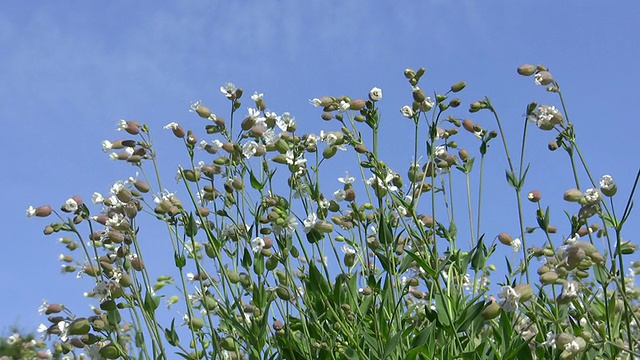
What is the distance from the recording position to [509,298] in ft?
7.76

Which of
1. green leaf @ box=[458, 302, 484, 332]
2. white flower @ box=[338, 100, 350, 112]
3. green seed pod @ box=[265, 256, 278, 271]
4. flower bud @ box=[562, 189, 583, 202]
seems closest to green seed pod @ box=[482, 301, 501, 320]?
green leaf @ box=[458, 302, 484, 332]

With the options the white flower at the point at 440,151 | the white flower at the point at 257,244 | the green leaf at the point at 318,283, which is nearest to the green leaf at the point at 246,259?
the white flower at the point at 257,244

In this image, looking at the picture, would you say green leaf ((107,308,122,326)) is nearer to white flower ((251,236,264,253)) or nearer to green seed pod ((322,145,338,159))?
white flower ((251,236,264,253))

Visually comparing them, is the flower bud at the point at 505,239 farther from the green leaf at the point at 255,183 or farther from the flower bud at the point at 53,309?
the flower bud at the point at 53,309

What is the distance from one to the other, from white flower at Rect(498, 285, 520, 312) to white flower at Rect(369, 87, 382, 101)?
3.58ft

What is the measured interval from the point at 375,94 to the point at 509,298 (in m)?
1.13

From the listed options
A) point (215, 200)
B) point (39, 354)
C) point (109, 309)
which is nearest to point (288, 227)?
point (215, 200)

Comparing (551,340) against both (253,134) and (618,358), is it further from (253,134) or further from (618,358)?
(253,134)

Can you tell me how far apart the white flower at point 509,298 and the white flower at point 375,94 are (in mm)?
1090

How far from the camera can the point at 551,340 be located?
7.42ft

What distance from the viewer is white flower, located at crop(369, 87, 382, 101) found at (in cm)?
322

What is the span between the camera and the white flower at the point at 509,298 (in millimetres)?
Answer: 2352

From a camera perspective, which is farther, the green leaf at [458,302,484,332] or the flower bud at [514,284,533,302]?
the green leaf at [458,302,484,332]

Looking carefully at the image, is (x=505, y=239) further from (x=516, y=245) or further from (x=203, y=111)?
(x=203, y=111)
